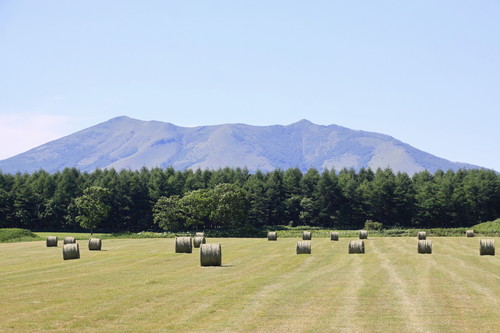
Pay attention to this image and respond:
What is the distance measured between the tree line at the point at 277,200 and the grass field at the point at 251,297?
3322 inches

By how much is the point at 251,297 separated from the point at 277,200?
119030 mm

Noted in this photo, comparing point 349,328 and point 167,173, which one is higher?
point 167,173

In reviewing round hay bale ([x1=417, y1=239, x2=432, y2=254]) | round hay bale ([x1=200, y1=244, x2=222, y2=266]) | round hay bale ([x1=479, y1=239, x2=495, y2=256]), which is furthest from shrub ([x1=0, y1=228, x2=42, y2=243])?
round hay bale ([x1=479, y1=239, x2=495, y2=256])

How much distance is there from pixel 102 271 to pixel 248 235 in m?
61.6

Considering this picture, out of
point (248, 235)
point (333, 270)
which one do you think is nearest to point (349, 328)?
point (333, 270)

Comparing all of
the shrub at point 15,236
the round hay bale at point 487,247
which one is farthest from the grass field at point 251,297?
the shrub at point 15,236

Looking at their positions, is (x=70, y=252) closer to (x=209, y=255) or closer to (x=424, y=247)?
(x=209, y=255)

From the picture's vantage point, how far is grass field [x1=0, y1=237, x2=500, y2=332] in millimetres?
17797

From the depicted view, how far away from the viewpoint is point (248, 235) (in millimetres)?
93250

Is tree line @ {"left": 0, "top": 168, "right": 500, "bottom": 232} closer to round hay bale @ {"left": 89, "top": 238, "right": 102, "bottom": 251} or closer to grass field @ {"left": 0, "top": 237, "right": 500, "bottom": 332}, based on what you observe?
round hay bale @ {"left": 89, "top": 238, "right": 102, "bottom": 251}

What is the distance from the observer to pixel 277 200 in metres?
142

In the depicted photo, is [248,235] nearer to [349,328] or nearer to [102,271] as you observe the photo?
[102,271]

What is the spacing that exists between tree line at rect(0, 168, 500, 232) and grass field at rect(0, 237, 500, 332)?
8439 cm

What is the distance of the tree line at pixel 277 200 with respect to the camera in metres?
127
